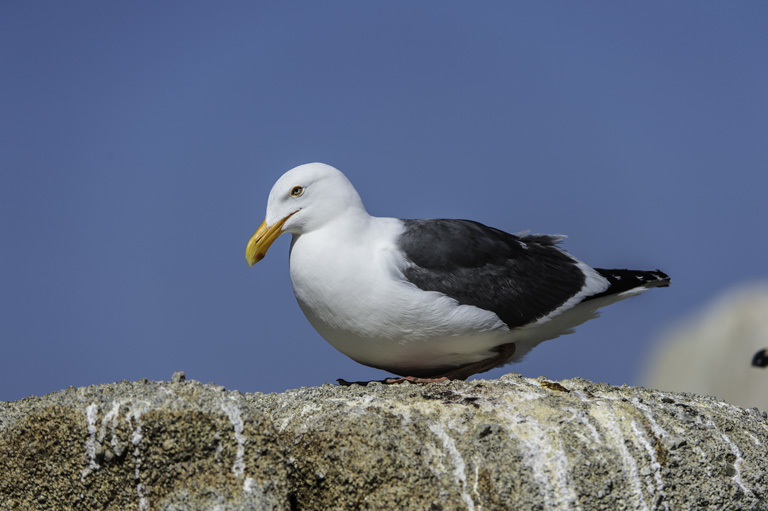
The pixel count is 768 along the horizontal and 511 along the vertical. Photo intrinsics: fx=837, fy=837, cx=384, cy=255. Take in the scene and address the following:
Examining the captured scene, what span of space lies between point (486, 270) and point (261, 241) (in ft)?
6.06

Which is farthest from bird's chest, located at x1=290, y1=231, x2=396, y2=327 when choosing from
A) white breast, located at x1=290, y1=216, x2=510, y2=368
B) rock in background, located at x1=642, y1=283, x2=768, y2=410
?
rock in background, located at x1=642, y1=283, x2=768, y2=410

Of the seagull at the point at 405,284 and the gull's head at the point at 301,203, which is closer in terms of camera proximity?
the seagull at the point at 405,284

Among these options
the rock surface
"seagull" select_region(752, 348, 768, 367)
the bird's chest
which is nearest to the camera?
the rock surface

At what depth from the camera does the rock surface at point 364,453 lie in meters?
4.66

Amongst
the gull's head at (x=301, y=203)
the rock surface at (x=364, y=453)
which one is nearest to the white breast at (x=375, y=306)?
the gull's head at (x=301, y=203)

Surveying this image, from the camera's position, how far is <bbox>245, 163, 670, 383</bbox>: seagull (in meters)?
6.36

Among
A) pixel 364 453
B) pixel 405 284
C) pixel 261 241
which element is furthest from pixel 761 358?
pixel 364 453

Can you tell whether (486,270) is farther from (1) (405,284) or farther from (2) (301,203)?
(2) (301,203)

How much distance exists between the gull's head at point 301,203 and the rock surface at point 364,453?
5.08ft

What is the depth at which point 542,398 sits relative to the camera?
5.68 meters

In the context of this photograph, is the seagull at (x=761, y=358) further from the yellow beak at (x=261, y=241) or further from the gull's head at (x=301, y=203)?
the yellow beak at (x=261, y=241)

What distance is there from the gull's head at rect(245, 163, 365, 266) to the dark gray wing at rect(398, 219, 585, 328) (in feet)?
2.03

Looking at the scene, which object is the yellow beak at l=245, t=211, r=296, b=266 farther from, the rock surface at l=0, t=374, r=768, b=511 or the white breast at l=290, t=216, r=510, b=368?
the rock surface at l=0, t=374, r=768, b=511

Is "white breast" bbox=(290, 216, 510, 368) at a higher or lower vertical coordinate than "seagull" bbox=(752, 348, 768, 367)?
higher
